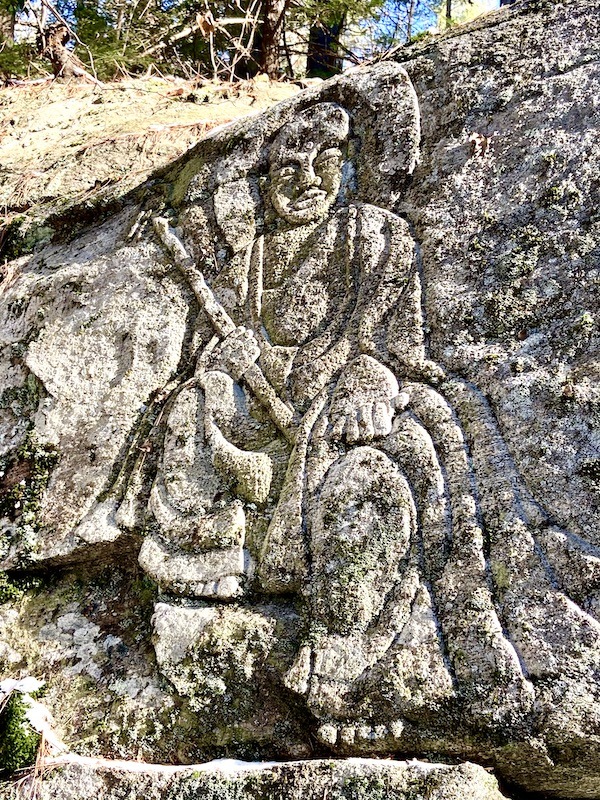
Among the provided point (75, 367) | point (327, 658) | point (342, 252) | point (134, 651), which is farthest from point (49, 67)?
point (327, 658)

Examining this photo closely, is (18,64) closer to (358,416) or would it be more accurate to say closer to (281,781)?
(358,416)

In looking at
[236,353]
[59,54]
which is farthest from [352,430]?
[59,54]

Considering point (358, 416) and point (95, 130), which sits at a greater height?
point (95, 130)

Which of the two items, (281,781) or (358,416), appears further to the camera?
(358,416)

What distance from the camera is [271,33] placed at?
618cm

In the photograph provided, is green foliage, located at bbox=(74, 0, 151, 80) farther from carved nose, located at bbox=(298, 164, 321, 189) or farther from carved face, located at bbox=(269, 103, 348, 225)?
carved nose, located at bbox=(298, 164, 321, 189)

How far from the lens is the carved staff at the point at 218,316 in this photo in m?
2.65

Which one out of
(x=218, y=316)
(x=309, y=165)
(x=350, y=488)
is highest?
(x=309, y=165)

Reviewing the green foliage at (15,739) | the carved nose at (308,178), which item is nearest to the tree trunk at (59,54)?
the carved nose at (308,178)

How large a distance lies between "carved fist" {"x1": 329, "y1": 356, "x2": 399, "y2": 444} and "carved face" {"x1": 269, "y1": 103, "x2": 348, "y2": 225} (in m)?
0.80

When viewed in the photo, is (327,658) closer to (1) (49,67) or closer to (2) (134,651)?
(2) (134,651)

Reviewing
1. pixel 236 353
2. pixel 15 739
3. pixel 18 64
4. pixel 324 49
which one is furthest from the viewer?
pixel 324 49

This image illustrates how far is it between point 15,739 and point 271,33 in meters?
5.77

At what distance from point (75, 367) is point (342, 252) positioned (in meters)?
1.27
